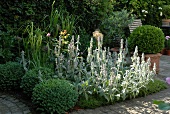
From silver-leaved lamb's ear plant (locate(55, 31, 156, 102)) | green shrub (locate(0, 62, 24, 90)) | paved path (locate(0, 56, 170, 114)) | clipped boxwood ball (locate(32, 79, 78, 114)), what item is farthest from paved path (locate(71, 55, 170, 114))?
green shrub (locate(0, 62, 24, 90))

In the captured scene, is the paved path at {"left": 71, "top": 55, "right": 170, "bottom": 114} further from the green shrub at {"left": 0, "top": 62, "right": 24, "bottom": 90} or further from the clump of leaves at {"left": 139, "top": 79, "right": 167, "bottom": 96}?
the green shrub at {"left": 0, "top": 62, "right": 24, "bottom": 90}

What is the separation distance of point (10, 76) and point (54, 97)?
104 cm

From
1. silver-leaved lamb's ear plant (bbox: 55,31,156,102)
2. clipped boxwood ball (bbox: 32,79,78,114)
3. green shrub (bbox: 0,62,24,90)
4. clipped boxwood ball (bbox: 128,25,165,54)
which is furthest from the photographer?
clipped boxwood ball (bbox: 128,25,165,54)

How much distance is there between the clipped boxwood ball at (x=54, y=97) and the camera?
10.2 ft

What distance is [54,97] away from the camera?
3.09 metres

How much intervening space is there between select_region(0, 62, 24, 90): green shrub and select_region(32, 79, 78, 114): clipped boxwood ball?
765 mm

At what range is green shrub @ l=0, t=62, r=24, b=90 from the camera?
12.6ft

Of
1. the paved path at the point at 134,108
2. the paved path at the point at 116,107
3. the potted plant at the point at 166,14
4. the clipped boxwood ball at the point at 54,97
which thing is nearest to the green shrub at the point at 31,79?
the paved path at the point at 116,107

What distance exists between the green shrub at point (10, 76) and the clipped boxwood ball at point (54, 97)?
2.51 feet

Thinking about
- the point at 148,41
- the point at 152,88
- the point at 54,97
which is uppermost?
the point at 148,41

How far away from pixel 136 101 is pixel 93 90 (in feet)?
1.93

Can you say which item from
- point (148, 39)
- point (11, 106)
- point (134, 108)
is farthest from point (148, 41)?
point (11, 106)

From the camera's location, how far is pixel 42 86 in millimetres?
3215

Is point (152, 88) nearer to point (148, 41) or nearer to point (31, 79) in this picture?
point (148, 41)
